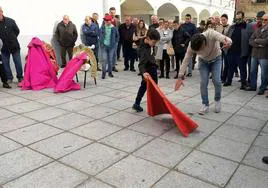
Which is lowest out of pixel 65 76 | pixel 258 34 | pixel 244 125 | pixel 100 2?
pixel 244 125

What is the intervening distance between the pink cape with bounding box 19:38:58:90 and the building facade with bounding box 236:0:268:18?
116ft

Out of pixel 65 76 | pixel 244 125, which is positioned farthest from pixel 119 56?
pixel 244 125

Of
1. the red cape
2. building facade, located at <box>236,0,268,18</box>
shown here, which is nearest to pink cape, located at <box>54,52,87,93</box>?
the red cape

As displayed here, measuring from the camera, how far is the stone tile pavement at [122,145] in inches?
118

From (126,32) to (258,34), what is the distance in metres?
4.48

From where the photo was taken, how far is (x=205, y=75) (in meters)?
5.14

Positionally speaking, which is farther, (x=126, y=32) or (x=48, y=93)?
(x=126, y=32)

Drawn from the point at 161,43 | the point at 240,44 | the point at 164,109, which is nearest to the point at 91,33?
the point at 161,43

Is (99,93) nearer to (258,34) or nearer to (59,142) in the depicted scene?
(59,142)

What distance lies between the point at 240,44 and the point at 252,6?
34797mm

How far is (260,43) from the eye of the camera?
6.43 meters

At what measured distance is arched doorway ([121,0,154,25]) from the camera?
1708 centimetres

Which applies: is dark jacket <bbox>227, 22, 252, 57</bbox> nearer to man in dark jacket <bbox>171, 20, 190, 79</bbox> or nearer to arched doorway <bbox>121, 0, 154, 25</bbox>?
man in dark jacket <bbox>171, 20, 190, 79</bbox>

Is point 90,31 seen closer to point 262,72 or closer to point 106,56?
point 106,56
